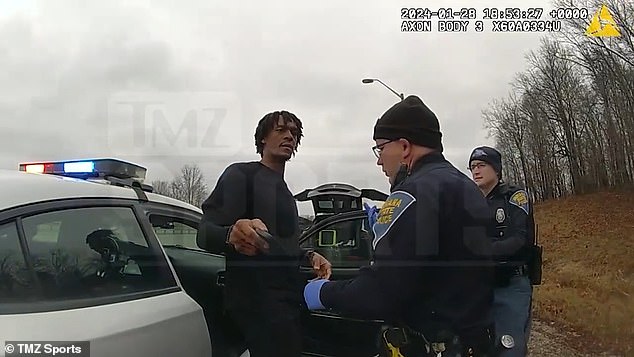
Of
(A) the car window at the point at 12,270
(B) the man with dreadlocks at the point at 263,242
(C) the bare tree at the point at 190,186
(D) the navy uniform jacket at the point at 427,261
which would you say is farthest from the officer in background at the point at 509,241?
(A) the car window at the point at 12,270

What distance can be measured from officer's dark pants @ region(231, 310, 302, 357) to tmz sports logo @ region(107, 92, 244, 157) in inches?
24.6

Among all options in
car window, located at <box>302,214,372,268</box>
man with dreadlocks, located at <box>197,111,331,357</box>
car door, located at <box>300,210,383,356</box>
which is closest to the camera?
man with dreadlocks, located at <box>197,111,331,357</box>

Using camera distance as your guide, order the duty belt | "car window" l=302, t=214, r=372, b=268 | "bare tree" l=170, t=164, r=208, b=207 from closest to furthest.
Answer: "bare tree" l=170, t=164, r=208, b=207 < the duty belt < "car window" l=302, t=214, r=372, b=268

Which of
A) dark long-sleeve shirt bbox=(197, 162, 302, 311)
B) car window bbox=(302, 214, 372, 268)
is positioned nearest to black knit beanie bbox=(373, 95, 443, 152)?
dark long-sleeve shirt bbox=(197, 162, 302, 311)

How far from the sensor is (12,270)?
4.91 ft

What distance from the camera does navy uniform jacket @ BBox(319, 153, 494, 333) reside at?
1.55 meters

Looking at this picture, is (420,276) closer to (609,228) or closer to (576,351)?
(576,351)

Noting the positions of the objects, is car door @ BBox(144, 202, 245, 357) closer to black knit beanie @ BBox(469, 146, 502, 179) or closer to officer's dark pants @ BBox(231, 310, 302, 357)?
officer's dark pants @ BBox(231, 310, 302, 357)

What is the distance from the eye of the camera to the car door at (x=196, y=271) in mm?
2254

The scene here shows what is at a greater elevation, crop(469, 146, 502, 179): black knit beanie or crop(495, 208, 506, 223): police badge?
crop(469, 146, 502, 179): black knit beanie

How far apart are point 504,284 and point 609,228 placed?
3579 mm

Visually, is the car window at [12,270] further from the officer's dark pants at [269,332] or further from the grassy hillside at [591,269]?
the grassy hillside at [591,269]

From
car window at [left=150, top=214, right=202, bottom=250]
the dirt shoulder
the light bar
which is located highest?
the light bar

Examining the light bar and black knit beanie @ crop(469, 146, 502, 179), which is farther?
black knit beanie @ crop(469, 146, 502, 179)
